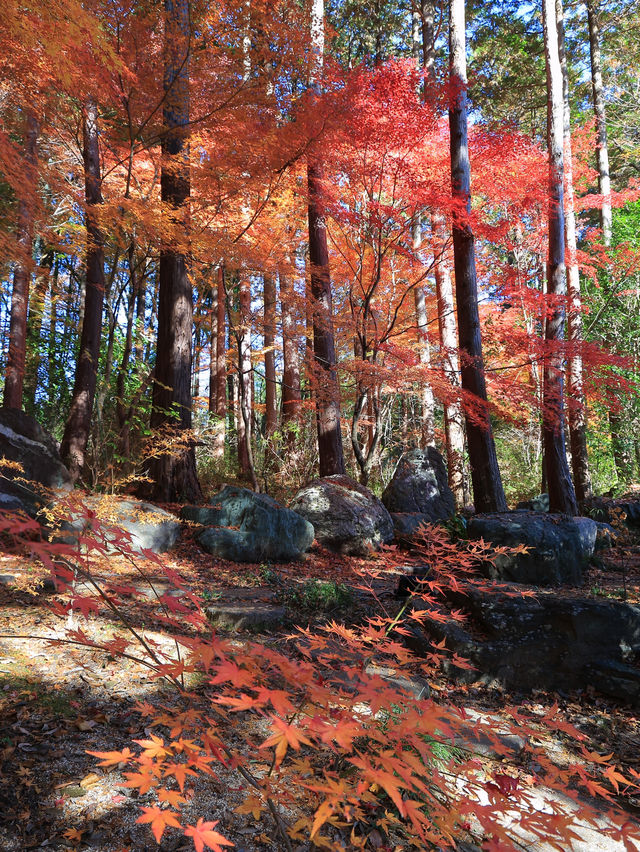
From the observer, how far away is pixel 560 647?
3521 mm

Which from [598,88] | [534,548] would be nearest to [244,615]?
[534,548]

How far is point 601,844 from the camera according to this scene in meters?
2.18

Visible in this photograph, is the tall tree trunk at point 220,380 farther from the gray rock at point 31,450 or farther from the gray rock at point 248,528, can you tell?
the gray rock at point 31,450

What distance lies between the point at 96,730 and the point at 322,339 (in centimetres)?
714

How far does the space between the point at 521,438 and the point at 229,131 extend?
10.2 metres

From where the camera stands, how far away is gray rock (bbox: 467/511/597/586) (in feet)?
17.8

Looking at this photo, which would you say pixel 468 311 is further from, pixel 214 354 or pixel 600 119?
pixel 600 119

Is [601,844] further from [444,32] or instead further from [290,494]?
[444,32]

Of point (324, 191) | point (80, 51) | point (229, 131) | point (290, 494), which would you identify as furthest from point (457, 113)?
point (290, 494)

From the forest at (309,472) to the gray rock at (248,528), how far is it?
0.13 ft

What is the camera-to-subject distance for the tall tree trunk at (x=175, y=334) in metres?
6.97

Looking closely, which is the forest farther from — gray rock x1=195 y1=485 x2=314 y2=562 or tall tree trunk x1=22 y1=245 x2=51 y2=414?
tall tree trunk x1=22 y1=245 x2=51 y2=414

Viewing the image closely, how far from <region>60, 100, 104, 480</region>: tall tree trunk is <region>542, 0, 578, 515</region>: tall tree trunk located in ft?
24.1

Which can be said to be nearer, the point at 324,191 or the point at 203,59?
the point at 203,59
